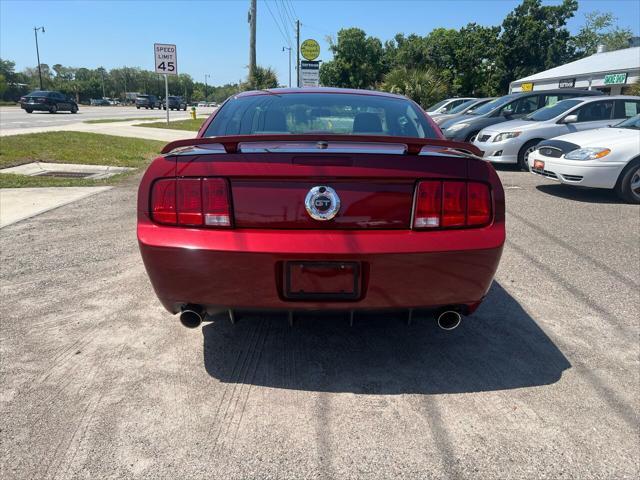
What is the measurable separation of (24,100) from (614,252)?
3638 cm

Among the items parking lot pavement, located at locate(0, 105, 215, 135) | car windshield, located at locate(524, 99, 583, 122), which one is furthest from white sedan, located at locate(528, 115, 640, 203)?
parking lot pavement, located at locate(0, 105, 215, 135)

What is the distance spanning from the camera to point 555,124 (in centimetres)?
966

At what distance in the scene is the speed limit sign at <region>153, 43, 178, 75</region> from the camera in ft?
56.8

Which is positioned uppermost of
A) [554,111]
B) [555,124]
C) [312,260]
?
[554,111]

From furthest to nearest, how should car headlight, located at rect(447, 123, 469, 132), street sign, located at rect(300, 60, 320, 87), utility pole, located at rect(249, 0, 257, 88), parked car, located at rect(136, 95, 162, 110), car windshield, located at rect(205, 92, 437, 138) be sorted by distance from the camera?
parked car, located at rect(136, 95, 162, 110)
utility pole, located at rect(249, 0, 257, 88)
street sign, located at rect(300, 60, 320, 87)
car headlight, located at rect(447, 123, 469, 132)
car windshield, located at rect(205, 92, 437, 138)

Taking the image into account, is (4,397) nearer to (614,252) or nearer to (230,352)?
(230,352)

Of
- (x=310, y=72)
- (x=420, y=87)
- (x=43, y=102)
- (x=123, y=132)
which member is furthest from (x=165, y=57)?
(x=43, y=102)

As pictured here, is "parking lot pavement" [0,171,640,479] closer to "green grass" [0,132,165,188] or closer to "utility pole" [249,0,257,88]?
"green grass" [0,132,165,188]

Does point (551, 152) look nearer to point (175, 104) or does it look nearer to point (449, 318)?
point (449, 318)

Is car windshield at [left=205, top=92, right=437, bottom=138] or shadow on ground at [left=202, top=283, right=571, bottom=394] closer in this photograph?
shadow on ground at [left=202, top=283, right=571, bottom=394]

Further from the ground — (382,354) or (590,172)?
(590,172)

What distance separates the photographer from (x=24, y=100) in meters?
31.9

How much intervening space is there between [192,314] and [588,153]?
670cm

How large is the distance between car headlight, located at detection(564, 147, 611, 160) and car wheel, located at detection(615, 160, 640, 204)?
0.40 m
